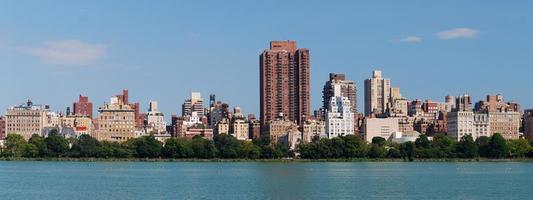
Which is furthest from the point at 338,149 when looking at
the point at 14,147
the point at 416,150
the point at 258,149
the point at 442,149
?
the point at 14,147

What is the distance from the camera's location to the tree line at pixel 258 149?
5497 inches

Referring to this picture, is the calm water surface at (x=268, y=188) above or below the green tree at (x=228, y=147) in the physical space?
below

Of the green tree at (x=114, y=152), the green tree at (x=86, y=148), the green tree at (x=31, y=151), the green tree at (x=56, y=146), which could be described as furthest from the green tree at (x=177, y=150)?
the green tree at (x=31, y=151)

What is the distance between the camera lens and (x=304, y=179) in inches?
3002

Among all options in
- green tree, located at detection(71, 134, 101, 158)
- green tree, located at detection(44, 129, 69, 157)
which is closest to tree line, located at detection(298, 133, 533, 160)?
green tree, located at detection(71, 134, 101, 158)

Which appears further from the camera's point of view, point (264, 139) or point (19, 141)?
point (264, 139)

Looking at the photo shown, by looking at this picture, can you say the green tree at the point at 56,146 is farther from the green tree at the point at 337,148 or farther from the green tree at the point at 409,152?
the green tree at the point at 409,152

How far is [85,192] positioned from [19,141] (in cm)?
8963

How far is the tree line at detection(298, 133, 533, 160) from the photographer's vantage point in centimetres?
13912

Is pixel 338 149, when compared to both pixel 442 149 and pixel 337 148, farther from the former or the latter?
pixel 442 149

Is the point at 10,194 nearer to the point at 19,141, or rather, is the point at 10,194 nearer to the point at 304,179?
the point at 304,179

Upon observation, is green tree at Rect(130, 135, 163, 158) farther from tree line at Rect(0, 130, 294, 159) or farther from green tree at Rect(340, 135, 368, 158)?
green tree at Rect(340, 135, 368, 158)

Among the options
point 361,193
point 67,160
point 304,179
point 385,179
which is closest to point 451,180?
point 385,179

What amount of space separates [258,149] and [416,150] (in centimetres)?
1977
